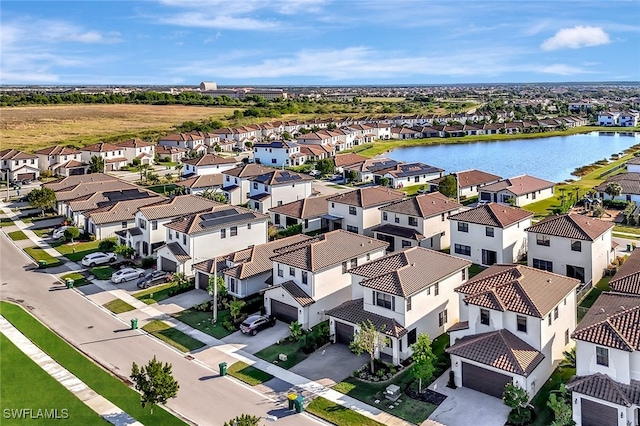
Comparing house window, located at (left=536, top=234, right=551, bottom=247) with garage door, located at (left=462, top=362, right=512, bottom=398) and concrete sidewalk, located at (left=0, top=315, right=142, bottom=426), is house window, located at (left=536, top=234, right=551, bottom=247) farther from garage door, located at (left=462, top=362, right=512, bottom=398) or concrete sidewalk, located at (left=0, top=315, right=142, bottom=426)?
concrete sidewalk, located at (left=0, top=315, right=142, bottom=426)

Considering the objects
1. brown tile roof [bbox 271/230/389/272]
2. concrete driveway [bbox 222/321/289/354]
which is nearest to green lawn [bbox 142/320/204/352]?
concrete driveway [bbox 222/321/289/354]

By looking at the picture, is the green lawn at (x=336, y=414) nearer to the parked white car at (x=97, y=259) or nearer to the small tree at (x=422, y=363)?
the small tree at (x=422, y=363)

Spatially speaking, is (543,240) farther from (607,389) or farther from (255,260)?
(255,260)

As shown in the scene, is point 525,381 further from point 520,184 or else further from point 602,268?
point 520,184

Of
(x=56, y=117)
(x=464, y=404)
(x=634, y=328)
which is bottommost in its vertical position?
(x=464, y=404)

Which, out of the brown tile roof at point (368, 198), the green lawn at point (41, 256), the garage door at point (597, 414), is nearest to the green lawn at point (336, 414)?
the garage door at point (597, 414)

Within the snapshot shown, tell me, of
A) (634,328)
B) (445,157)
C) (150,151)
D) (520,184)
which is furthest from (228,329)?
(445,157)
